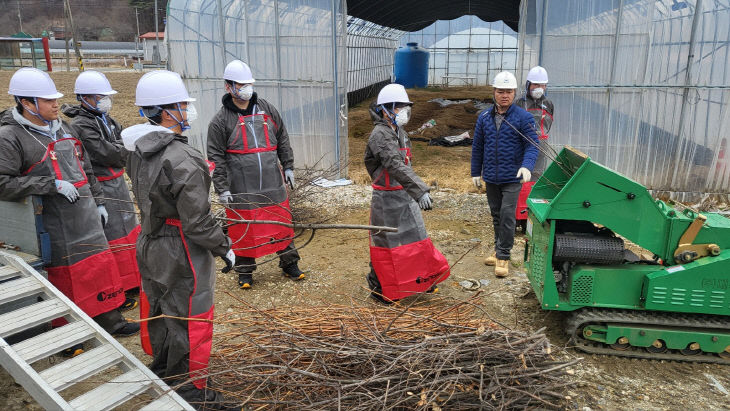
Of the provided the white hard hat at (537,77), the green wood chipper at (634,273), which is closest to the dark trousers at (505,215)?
the green wood chipper at (634,273)

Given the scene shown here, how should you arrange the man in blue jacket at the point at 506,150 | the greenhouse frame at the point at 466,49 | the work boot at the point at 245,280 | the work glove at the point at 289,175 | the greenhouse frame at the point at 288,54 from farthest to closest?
the greenhouse frame at the point at 466,49, the greenhouse frame at the point at 288,54, the work glove at the point at 289,175, the work boot at the point at 245,280, the man in blue jacket at the point at 506,150

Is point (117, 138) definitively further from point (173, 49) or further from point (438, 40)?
point (438, 40)

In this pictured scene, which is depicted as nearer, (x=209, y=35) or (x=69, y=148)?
(x=69, y=148)

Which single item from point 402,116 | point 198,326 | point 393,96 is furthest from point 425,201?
point 198,326

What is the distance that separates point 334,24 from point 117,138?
491 centimetres

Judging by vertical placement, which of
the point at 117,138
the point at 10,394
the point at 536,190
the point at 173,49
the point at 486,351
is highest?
the point at 173,49

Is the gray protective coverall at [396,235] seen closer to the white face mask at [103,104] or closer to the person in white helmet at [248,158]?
the person in white helmet at [248,158]

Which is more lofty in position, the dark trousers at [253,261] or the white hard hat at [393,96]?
the white hard hat at [393,96]

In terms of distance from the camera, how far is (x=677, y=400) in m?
3.68

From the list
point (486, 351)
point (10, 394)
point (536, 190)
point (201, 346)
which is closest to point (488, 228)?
point (536, 190)

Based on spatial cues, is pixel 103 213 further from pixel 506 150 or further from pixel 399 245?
pixel 506 150

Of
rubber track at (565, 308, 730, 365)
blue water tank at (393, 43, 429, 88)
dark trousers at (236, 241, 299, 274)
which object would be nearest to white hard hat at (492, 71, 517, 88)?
rubber track at (565, 308, 730, 365)

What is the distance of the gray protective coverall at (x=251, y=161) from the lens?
5289mm

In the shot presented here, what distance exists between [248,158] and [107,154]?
1.27 m
